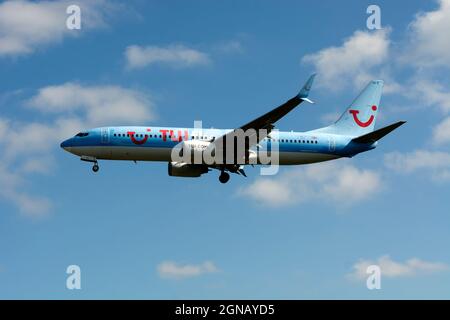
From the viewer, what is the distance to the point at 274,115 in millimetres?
52125

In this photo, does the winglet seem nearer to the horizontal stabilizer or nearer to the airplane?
the airplane

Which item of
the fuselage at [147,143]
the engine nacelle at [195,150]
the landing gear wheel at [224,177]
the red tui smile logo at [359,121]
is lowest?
the landing gear wheel at [224,177]

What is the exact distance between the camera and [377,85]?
2933 inches

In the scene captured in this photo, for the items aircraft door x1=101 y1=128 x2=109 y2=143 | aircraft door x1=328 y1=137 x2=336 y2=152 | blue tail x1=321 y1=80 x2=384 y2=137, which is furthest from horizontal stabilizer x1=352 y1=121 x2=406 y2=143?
aircraft door x1=101 y1=128 x2=109 y2=143

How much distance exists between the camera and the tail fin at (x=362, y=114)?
70.2 meters

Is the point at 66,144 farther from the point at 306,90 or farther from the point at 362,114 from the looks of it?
the point at 362,114

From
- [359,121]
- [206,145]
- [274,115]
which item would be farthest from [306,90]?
[359,121]

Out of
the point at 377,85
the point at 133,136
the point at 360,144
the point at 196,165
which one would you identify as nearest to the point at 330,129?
the point at 360,144

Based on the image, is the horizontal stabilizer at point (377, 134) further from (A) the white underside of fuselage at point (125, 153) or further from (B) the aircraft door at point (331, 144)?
(A) the white underside of fuselage at point (125, 153)

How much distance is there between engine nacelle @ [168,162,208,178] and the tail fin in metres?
14.8

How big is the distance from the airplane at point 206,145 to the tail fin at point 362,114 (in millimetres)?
3768

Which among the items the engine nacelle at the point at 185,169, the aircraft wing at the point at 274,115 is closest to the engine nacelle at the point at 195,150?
the aircraft wing at the point at 274,115

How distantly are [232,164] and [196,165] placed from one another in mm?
3214

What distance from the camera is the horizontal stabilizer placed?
2327 inches
